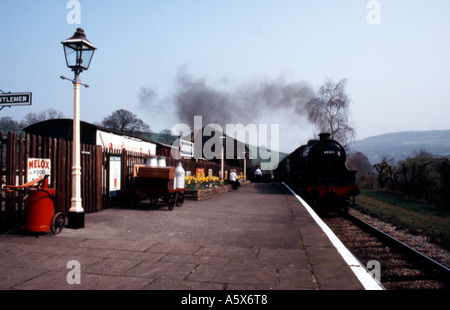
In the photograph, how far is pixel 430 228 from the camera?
11031mm

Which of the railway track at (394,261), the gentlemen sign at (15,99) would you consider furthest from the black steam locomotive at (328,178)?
the gentlemen sign at (15,99)

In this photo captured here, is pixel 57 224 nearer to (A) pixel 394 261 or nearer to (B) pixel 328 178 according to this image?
(A) pixel 394 261

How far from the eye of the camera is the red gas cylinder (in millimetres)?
6402

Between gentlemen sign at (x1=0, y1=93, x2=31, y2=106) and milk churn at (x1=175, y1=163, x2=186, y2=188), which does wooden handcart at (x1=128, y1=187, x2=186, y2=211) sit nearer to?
milk churn at (x1=175, y1=163, x2=186, y2=188)

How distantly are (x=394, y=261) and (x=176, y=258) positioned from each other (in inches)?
184

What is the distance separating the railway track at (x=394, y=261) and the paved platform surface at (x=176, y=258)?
1.09 metres

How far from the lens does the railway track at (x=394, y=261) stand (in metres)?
5.68

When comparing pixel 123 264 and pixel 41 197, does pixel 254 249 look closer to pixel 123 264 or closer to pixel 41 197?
pixel 123 264

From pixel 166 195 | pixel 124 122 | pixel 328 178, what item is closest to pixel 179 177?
pixel 166 195

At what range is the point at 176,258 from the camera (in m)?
5.00

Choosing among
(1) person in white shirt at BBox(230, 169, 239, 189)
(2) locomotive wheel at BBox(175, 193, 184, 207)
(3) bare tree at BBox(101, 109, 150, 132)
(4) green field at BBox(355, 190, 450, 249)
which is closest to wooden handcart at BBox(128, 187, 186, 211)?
(2) locomotive wheel at BBox(175, 193, 184, 207)

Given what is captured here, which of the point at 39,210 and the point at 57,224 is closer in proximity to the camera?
the point at 39,210
